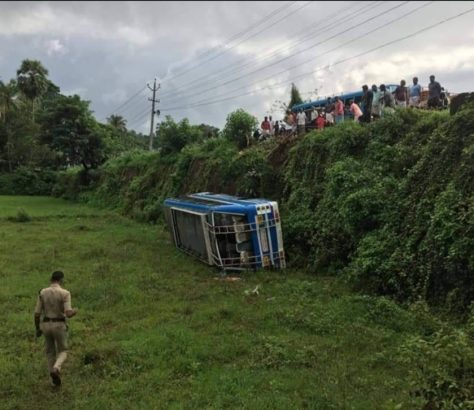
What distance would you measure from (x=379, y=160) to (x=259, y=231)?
12.7 ft

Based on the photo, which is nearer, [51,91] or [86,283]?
[86,283]

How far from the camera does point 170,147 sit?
3278cm

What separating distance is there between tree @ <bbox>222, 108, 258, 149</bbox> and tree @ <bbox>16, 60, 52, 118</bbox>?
132 feet

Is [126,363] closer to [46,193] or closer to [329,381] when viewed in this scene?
[329,381]

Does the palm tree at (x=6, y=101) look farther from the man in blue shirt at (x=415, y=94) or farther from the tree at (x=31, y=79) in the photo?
the man in blue shirt at (x=415, y=94)

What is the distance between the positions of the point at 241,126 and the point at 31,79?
4187 centimetres

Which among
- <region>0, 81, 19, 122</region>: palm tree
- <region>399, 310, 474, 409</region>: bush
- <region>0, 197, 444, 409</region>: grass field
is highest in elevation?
<region>0, 81, 19, 122</region>: palm tree

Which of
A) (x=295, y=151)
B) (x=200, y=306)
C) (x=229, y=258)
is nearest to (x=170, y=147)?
(x=295, y=151)

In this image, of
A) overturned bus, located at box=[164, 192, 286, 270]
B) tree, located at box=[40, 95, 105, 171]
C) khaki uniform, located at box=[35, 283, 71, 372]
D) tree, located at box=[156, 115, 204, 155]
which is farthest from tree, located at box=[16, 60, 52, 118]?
khaki uniform, located at box=[35, 283, 71, 372]

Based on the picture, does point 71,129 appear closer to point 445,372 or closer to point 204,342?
point 204,342

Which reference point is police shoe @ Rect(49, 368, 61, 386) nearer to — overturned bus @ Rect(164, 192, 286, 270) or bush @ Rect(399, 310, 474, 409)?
bush @ Rect(399, 310, 474, 409)

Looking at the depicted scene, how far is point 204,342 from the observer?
958cm

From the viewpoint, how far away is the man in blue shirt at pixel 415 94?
18.0 meters

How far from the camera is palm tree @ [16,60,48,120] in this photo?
58406 millimetres
